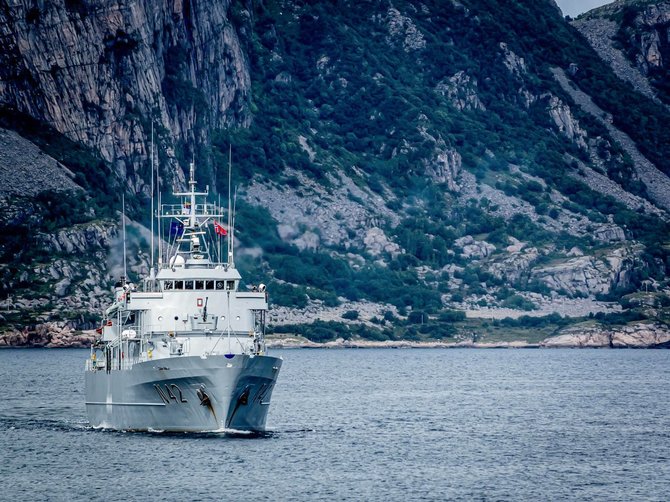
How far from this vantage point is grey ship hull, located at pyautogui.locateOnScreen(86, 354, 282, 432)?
318 ft

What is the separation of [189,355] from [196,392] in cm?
273

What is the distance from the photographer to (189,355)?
99.5 meters

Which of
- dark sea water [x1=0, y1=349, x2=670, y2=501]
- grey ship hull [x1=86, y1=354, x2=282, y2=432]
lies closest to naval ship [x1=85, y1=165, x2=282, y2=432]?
grey ship hull [x1=86, y1=354, x2=282, y2=432]

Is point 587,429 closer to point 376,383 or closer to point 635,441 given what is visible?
point 635,441

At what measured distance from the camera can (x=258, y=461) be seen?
3713 inches

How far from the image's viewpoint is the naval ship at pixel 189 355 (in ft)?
320

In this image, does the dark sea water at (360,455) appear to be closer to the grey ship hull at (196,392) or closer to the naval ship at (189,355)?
the grey ship hull at (196,392)

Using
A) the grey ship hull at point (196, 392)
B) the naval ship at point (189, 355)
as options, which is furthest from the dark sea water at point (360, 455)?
the naval ship at point (189, 355)

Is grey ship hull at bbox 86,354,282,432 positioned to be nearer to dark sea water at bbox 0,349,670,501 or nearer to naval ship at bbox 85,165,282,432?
naval ship at bbox 85,165,282,432

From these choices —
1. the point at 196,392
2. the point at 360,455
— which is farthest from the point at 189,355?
the point at 360,455

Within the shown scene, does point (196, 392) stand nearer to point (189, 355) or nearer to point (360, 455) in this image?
point (189, 355)

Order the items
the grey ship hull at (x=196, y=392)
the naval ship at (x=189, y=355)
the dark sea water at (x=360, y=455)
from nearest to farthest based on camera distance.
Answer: the dark sea water at (x=360, y=455), the grey ship hull at (x=196, y=392), the naval ship at (x=189, y=355)

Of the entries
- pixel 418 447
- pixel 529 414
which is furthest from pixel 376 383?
pixel 418 447

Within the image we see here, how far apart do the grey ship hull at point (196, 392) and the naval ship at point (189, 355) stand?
0.06 m
